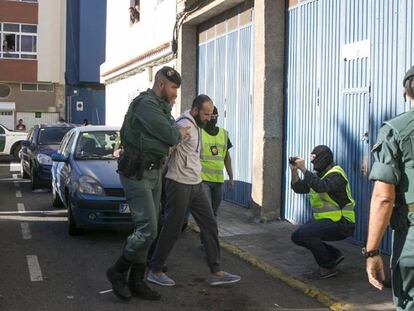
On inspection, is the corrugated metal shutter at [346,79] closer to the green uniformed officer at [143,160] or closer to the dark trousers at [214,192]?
the dark trousers at [214,192]

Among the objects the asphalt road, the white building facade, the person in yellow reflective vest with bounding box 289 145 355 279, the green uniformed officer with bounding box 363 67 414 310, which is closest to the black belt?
the asphalt road

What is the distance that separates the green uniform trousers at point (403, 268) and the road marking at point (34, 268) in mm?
4325

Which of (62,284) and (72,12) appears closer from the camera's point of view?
(62,284)

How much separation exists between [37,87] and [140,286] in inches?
1303

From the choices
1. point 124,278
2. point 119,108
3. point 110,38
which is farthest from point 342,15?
point 110,38

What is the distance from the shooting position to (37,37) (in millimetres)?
36406

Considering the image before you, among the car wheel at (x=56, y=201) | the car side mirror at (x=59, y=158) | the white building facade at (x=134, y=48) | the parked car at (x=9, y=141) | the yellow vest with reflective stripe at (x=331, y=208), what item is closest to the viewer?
the yellow vest with reflective stripe at (x=331, y=208)

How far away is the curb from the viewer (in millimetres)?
5479

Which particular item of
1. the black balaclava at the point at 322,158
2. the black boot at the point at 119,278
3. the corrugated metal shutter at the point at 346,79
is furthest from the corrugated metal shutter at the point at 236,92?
the black boot at the point at 119,278

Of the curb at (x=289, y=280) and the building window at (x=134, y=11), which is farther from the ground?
the building window at (x=134, y=11)

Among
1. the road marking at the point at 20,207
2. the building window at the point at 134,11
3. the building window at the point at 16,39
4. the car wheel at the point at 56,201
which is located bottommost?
the road marking at the point at 20,207

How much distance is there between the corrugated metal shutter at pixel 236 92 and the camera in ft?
35.7

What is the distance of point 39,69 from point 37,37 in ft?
6.51

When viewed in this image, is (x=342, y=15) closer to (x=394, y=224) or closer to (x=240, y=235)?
(x=240, y=235)
